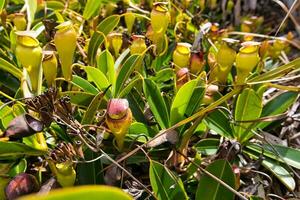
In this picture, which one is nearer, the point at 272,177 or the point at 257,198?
the point at 257,198

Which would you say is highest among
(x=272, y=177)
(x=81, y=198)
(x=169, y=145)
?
(x=81, y=198)

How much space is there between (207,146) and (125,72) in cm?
20

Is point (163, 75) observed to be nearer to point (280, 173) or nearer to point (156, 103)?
point (156, 103)

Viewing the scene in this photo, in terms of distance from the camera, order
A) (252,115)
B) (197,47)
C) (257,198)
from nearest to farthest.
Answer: (257,198), (252,115), (197,47)

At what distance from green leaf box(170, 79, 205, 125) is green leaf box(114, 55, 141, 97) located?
0.34 feet

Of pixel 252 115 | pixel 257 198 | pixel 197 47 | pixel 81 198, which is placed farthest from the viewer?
pixel 197 47

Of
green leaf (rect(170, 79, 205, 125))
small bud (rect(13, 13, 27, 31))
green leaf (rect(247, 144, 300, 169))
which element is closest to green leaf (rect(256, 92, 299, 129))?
green leaf (rect(247, 144, 300, 169))

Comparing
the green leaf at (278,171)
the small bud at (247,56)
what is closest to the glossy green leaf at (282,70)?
the small bud at (247,56)

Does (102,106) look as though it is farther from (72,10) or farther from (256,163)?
(72,10)

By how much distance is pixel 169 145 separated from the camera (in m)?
0.85

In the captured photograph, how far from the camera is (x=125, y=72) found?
901 millimetres

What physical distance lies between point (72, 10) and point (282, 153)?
66cm

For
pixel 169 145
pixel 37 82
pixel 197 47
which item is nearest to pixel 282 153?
pixel 169 145

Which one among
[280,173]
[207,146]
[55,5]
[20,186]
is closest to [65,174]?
[20,186]
